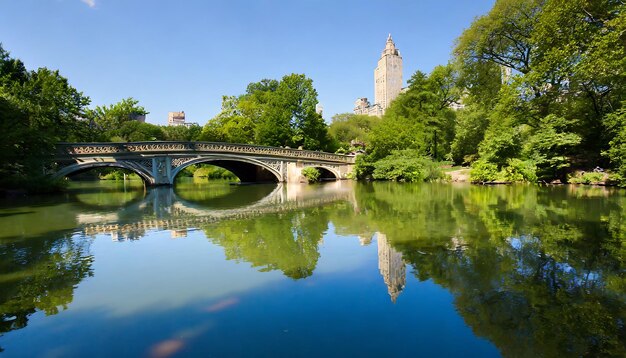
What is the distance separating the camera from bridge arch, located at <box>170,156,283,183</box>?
87.6 ft

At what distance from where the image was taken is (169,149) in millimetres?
25156

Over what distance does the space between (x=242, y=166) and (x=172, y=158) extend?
430 inches

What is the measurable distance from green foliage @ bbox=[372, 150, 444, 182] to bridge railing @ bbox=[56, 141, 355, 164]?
643 centimetres

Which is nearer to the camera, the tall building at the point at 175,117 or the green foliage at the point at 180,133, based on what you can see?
the green foliage at the point at 180,133

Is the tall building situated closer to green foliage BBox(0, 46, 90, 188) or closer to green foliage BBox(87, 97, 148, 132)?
green foliage BBox(87, 97, 148, 132)

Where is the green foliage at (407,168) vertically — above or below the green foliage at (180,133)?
below

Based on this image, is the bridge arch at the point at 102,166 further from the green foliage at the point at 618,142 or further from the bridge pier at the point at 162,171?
the green foliage at the point at 618,142

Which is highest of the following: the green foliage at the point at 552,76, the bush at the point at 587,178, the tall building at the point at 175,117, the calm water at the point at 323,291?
the tall building at the point at 175,117

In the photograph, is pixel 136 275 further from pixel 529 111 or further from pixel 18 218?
pixel 529 111

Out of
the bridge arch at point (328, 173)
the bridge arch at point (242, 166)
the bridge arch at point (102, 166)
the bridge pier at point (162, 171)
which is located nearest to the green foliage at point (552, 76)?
the bridge arch at point (328, 173)

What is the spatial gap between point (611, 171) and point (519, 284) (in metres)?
20.1

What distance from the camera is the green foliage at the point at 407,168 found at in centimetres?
2856

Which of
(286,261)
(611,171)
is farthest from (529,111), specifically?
(286,261)

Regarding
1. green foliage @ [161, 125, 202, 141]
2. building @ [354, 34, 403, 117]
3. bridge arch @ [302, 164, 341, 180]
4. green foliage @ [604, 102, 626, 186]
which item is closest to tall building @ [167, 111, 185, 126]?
building @ [354, 34, 403, 117]
